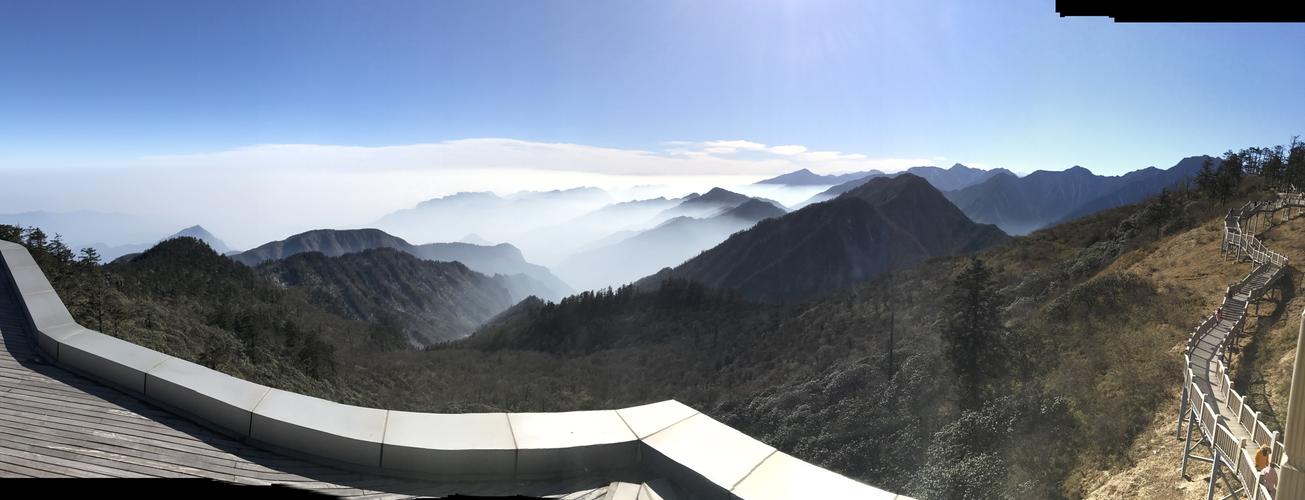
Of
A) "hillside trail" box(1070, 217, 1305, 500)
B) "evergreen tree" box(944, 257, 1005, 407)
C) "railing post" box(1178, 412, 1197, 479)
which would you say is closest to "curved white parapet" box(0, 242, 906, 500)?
"hillside trail" box(1070, 217, 1305, 500)

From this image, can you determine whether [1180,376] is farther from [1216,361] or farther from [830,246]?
[830,246]

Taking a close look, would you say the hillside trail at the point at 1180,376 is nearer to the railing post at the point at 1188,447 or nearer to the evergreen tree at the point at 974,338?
the railing post at the point at 1188,447

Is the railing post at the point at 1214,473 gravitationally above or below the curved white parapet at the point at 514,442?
below

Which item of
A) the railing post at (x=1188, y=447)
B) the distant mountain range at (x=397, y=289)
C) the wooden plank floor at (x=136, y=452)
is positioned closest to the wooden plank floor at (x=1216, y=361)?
the railing post at (x=1188, y=447)

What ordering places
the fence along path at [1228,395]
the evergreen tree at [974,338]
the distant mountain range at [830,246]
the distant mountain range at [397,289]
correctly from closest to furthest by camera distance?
the fence along path at [1228,395], the evergreen tree at [974,338], the distant mountain range at [397,289], the distant mountain range at [830,246]

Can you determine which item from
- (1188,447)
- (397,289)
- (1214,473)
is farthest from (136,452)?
(397,289)

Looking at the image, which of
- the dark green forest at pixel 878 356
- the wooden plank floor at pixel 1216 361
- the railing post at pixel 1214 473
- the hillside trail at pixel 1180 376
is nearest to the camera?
the wooden plank floor at pixel 1216 361

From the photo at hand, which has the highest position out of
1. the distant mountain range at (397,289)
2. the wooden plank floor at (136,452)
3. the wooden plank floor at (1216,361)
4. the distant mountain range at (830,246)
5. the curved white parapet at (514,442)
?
the curved white parapet at (514,442)
